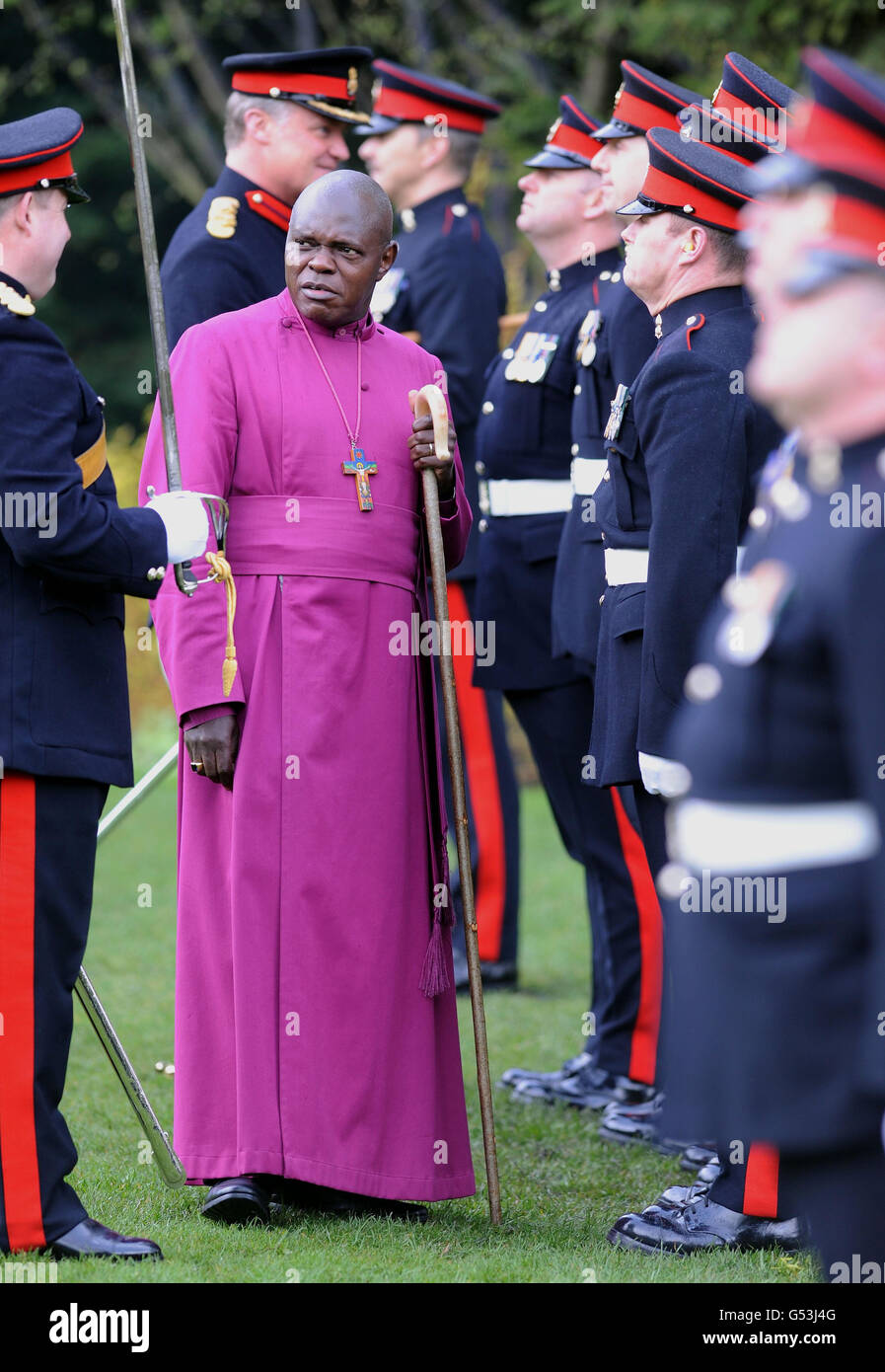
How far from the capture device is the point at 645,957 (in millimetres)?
5762

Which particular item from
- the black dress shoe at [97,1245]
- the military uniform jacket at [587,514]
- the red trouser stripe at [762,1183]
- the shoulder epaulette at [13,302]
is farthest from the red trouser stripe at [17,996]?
the military uniform jacket at [587,514]

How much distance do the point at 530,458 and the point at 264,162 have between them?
1.20 meters

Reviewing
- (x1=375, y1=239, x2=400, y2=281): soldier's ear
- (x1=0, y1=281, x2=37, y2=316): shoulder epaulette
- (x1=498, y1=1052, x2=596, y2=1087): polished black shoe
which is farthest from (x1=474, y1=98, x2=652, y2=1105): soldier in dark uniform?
(x1=0, y1=281, x2=37, y2=316): shoulder epaulette

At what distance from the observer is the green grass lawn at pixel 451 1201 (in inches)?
160

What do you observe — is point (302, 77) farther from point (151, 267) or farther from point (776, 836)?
point (776, 836)

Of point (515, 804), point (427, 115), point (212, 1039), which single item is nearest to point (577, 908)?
point (515, 804)

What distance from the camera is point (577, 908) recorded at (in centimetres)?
927

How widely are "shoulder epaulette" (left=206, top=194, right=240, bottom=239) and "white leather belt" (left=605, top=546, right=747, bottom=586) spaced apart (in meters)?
1.70

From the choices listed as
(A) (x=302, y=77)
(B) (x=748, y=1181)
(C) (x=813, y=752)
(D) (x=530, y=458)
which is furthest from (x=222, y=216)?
(C) (x=813, y=752)

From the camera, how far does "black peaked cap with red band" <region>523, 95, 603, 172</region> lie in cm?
626

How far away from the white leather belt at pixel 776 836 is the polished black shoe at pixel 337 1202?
2.28m

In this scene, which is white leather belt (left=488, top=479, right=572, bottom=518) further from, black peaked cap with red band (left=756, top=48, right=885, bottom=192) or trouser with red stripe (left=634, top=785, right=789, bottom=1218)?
black peaked cap with red band (left=756, top=48, right=885, bottom=192)

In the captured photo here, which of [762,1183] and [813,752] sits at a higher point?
[813,752]
